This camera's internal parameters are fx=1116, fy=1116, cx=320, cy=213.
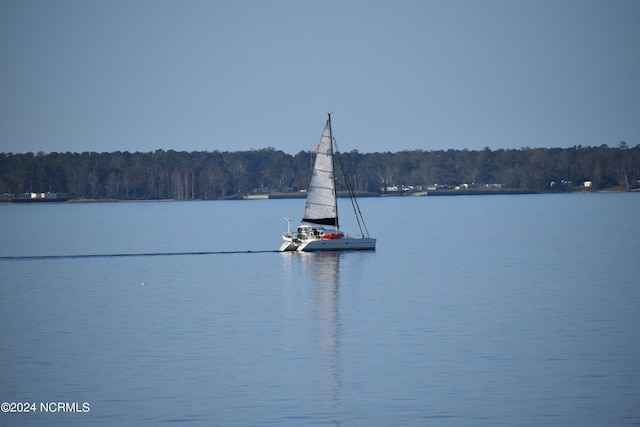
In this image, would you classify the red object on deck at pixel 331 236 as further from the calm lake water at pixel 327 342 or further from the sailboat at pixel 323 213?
the calm lake water at pixel 327 342

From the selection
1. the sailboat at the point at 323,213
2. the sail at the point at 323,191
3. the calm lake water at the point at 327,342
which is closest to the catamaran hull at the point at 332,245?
the sailboat at the point at 323,213

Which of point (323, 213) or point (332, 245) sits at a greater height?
point (323, 213)

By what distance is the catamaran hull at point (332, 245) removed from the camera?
8356 centimetres

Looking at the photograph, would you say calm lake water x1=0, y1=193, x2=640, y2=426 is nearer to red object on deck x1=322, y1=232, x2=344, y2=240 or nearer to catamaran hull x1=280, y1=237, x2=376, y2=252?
catamaran hull x1=280, y1=237, x2=376, y2=252

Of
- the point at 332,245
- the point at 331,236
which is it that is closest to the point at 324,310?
the point at 332,245

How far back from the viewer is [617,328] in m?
42.0

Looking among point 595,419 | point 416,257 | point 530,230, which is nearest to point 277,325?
point 595,419

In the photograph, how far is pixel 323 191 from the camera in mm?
85625

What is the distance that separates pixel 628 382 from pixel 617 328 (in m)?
9.84

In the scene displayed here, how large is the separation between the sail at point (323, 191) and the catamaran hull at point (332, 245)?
80.0 inches

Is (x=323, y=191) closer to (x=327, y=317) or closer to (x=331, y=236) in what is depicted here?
(x=331, y=236)

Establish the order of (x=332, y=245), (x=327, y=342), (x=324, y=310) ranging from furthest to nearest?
(x=332, y=245) → (x=324, y=310) → (x=327, y=342)

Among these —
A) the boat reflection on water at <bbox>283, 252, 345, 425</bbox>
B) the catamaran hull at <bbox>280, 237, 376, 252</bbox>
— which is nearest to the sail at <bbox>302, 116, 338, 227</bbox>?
the catamaran hull at <bbox>280, 237, 376, 252</bbox>

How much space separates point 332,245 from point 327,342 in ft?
143
